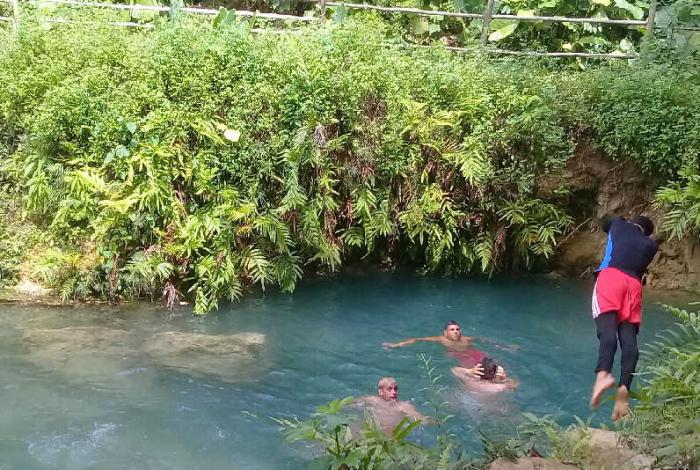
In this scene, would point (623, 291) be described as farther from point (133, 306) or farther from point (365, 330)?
point (133, 306)

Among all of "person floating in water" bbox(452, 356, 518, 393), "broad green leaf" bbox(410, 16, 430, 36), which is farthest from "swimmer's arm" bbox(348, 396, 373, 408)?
"broad green leaf" bbox(410, 16, 430, 36)

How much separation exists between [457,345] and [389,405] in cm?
181

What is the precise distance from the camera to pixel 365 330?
8664 millimetres

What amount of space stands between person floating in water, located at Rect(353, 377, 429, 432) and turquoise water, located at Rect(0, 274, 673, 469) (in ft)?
0.95

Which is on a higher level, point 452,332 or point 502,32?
point 502,32

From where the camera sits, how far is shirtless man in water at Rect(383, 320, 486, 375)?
25.8ft

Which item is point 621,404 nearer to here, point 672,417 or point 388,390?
point 672,417

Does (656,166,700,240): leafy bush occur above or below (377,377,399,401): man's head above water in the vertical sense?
above

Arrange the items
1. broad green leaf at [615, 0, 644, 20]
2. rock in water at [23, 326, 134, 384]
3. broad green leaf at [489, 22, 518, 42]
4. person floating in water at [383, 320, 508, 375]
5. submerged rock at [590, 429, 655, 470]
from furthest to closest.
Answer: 1. broad green leaf at [615, 0, 644, 20]
2. broad green leaf at [489, 22, 518, 42]
3. person floating in water at [383, 320, 508, 375]
4. rock in water at [23, 326, 134, 384]
5. submerged rock at [590, 429, 655, 470]

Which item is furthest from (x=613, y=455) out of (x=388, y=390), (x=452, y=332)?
(x=452, y=332)

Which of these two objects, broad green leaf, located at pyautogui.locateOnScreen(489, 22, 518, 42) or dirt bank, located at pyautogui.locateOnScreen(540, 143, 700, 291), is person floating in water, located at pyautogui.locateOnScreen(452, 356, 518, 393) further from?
broad green leaf, located at pyautogui.locateOnScreen(489, 22, 518, 42)

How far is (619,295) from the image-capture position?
5.49 meters

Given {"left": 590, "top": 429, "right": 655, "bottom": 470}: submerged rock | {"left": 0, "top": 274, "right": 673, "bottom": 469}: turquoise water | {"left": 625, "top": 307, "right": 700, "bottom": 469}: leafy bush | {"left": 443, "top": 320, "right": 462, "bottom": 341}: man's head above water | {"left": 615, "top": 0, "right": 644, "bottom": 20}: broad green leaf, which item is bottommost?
{"left": 0, "top": 274, "right": 673, "bottom": 469}: turquoise water

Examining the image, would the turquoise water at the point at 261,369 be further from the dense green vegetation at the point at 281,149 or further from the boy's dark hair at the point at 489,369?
the dense green vegetation at the point at 281,149
